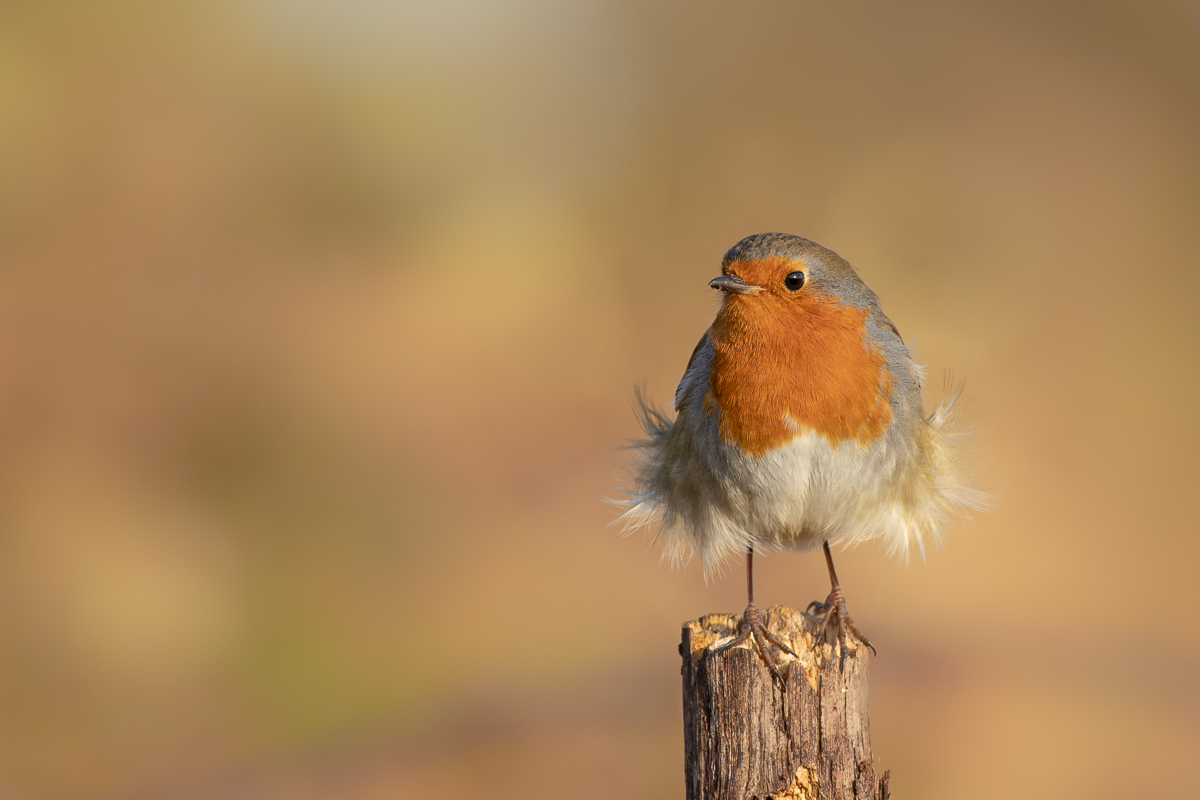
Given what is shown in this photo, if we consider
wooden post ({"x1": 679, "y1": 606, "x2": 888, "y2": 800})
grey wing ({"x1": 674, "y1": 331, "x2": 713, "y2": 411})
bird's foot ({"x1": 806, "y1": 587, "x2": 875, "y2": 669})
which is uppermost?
grey wing ({"x1": 674, "y1": 331, "x2": 713, "y2": 411})

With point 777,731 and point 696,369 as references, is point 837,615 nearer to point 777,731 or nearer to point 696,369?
point 777,731

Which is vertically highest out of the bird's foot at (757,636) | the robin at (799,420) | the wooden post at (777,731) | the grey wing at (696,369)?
the grey wing at (696,369)

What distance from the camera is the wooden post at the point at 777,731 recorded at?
281 cm

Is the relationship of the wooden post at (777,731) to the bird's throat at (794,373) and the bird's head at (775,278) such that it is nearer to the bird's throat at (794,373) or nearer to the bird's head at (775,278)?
the bird's throat at (794,373)

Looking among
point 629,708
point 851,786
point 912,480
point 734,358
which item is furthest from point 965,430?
point 629,708

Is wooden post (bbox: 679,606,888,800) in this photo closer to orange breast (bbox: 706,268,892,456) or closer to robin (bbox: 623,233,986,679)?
robin (bbox: 623,233,986,679)

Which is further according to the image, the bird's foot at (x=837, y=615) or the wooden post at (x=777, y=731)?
the bird's foot at (x=837, y=615)

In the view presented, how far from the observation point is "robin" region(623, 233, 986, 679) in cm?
332

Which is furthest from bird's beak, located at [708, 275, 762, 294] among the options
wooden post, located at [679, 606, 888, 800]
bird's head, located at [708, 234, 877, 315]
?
wooden post, located at [679, 606, 888, 800]

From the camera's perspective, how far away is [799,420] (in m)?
3.32

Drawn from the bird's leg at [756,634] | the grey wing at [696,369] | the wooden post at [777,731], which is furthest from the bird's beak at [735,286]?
the wooden post at [777,731]

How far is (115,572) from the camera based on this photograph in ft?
24.7

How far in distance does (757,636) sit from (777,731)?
33 cm

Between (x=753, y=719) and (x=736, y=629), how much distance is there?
429 millimetres
